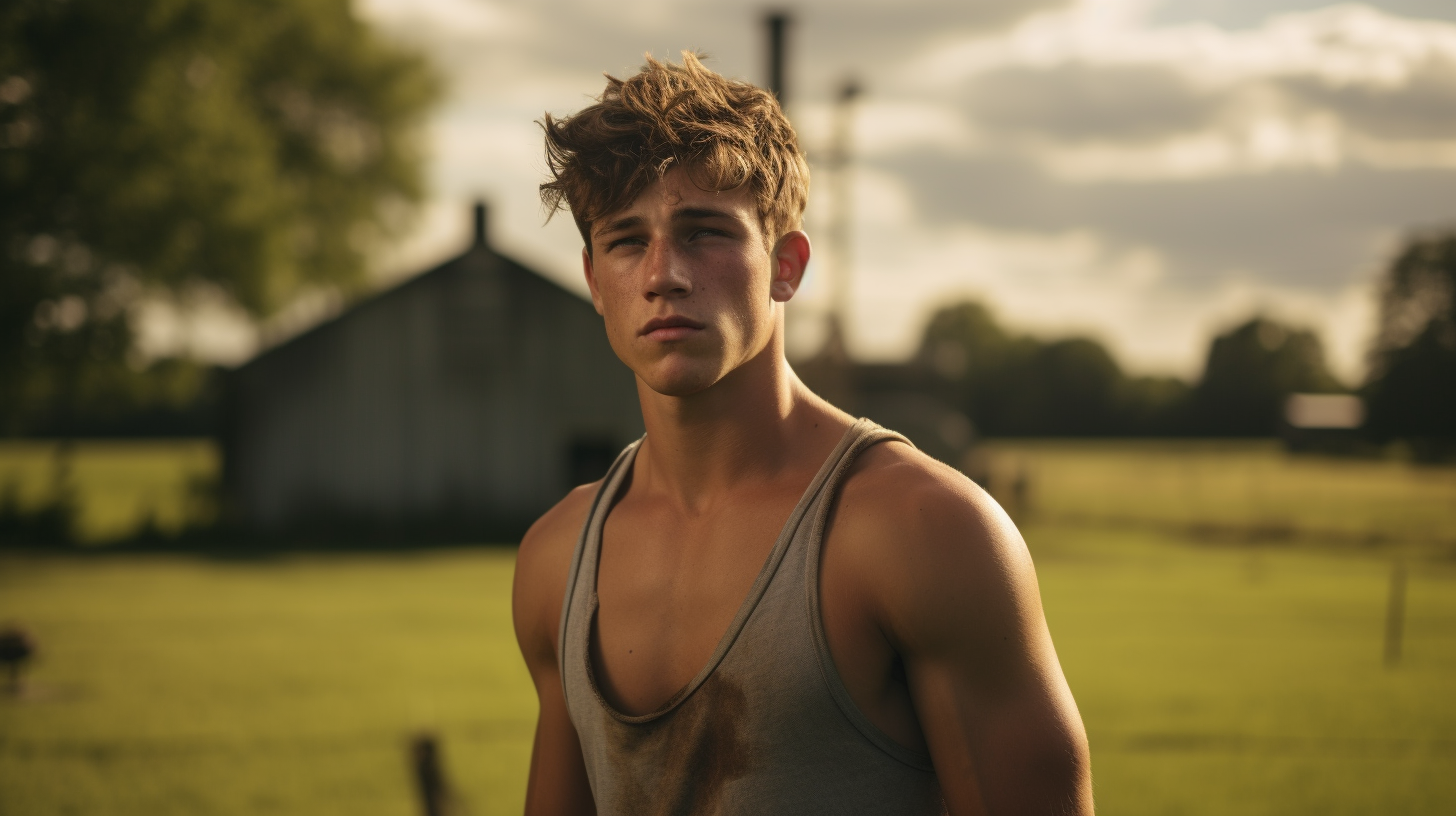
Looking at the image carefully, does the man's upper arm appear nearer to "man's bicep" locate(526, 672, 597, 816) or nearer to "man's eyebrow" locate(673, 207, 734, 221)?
Answer: "man's eyebrow" locate(673, 207, 734, 221)

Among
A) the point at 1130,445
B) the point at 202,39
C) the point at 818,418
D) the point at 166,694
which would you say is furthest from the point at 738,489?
the point at 1130,445

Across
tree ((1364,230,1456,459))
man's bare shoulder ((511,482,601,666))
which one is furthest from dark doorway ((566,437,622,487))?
tree ((1364,230,1456,459))

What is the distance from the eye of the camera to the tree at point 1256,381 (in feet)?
216

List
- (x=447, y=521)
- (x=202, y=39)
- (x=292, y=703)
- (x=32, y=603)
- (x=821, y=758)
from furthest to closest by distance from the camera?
(x=202, y=39) → (x=447, y=521) → (x=32, y=603) → (x=292, y=703) → (x=821, y=758)

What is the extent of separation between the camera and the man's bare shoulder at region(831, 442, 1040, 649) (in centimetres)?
185

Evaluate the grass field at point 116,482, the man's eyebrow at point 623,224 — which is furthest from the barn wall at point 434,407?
the man's eyebrow at point 623,224

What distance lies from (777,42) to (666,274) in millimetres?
20829

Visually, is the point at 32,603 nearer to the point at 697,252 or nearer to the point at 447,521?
the point at 447,521

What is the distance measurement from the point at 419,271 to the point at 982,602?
26.9m

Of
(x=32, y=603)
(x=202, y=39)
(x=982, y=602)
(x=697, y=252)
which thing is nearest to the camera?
(x=982, y=602)

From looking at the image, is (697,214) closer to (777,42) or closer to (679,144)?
(679,144)

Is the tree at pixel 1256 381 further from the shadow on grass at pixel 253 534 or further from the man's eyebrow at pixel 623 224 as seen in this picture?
the man's eyebrow at pixel 623 224

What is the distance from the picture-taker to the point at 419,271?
27.3 meters

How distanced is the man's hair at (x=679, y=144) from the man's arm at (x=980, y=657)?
2.43 feet
